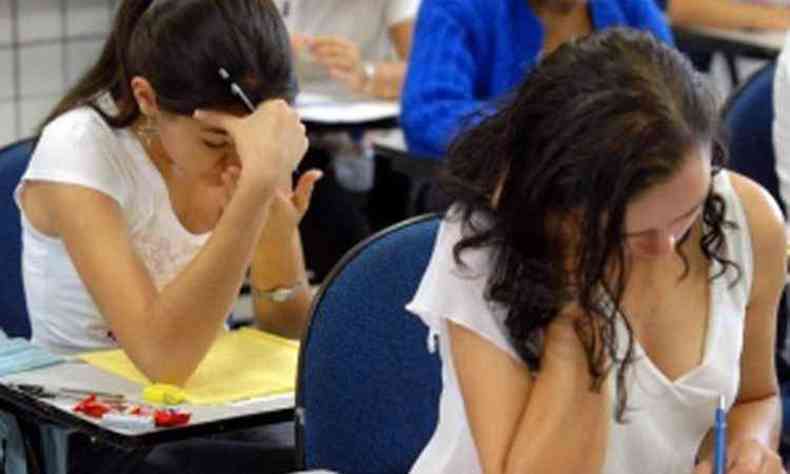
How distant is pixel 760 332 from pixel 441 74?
1.51 metres

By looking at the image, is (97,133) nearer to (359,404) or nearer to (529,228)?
(359,404)

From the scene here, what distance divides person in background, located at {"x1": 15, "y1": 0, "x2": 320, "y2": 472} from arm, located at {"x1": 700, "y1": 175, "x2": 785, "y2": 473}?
0.68 metres

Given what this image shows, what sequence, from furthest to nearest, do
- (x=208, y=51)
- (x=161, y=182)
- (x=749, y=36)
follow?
(x=749, y=36) → (x=161, y=182) → (x=208, y=51)

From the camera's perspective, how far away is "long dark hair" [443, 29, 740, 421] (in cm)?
176

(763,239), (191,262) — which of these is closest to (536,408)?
(763,239)

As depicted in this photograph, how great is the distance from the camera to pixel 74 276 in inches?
101

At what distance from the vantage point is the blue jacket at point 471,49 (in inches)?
136

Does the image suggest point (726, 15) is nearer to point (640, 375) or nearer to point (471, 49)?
point (471, 49)

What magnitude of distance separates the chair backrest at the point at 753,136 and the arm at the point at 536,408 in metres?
1.42

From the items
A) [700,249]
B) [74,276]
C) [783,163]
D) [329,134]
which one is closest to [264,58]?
[74,276]

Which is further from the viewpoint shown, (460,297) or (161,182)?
(161,182)

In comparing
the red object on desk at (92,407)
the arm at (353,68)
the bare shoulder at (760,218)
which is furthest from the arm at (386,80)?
the bare shoulder at (760,218)

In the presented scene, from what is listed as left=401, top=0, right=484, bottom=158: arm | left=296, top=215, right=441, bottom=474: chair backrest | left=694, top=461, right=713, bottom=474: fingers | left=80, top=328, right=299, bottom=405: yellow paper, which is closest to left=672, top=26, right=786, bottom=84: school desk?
left=401, top=0, right=484, bottom=158: arm

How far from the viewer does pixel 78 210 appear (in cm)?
246
